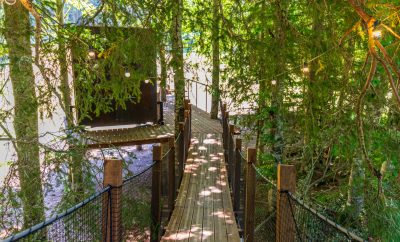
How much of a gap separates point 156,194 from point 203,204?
128cm

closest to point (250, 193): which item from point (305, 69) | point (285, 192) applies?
point (285, 192)

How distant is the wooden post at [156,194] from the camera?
10.4 feet

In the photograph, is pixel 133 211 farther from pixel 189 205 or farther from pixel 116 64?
pixel 189 205

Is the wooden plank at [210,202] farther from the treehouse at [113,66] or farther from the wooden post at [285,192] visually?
the treehouse at [113,66]

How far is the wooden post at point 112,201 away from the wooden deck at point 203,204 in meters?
1.22

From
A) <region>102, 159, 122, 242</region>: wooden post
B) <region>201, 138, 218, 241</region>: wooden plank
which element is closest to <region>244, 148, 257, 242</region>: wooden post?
<region>201, 138, 218, 241</region>: wooden plank

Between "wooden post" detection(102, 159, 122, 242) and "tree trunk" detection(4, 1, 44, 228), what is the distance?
76 centimetres

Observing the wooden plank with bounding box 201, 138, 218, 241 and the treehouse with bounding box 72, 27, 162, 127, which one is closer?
the treehouse with bounding box 72, 27, 162, 127

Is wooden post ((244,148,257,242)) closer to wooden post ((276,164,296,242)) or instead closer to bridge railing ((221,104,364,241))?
bridge railing ((221,104,364,241))

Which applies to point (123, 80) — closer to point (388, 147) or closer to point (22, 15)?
point (22, 15)

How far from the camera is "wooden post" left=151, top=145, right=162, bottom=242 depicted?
316 cm

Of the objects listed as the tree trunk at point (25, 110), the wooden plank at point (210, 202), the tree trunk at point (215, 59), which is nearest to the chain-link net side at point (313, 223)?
the wooden plank at point (210, 202)

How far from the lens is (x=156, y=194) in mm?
3230

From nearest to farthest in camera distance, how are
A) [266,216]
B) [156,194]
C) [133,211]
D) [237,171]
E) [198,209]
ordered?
[133,211]
[156,194]
[198,209]
[237,171]
[266,216]
